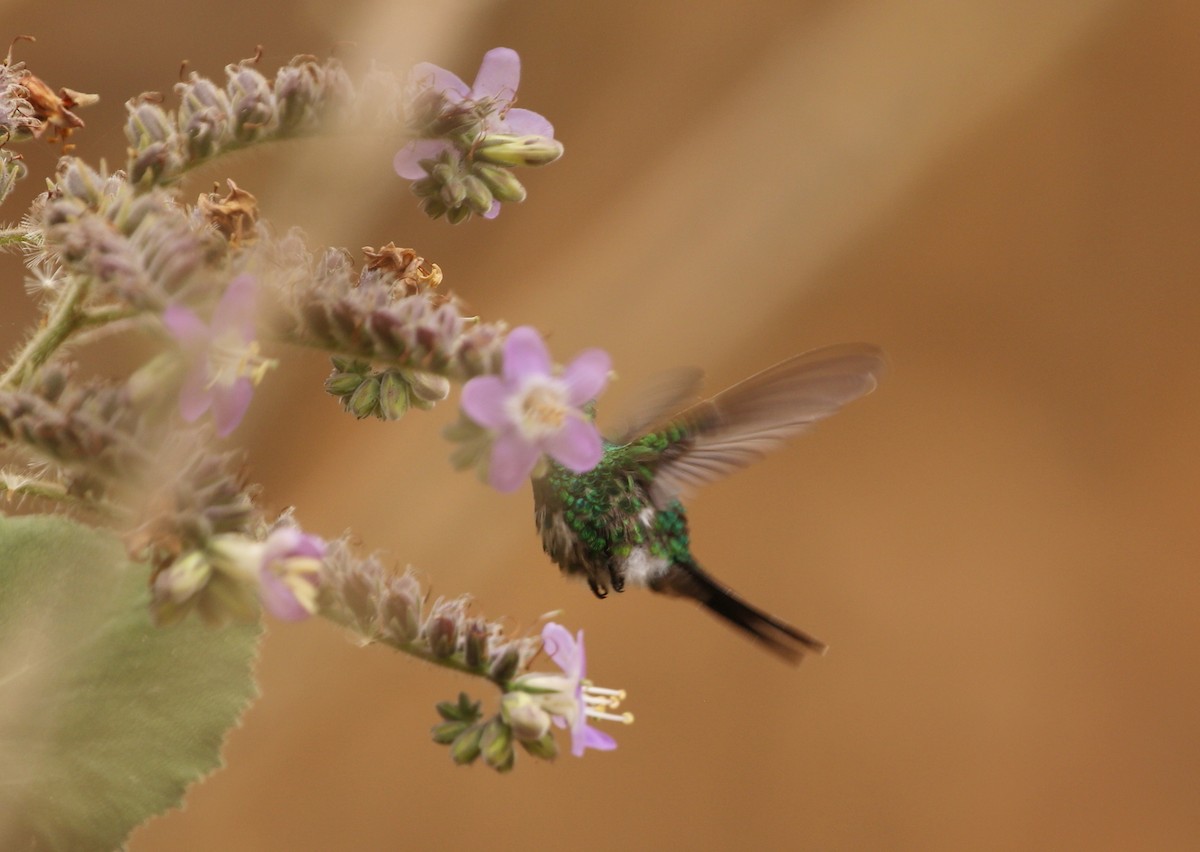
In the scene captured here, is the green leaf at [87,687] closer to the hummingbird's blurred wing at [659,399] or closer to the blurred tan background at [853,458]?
the hummingbird's blurred wing at [659,399]

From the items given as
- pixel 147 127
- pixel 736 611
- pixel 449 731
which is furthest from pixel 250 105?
pixel 736 611

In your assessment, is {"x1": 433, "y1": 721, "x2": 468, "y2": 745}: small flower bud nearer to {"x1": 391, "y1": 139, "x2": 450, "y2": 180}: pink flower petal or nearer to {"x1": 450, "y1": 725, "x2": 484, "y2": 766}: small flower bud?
{"x1": 450, "y1": 725, "x2": 484, "y2": 766}: small flower bud

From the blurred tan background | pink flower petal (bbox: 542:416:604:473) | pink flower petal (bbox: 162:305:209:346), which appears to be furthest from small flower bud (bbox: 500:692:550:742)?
the blurred tan background

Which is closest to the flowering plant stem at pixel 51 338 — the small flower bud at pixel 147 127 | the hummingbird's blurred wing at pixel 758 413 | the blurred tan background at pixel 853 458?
the small flower bud at pixel 147 127

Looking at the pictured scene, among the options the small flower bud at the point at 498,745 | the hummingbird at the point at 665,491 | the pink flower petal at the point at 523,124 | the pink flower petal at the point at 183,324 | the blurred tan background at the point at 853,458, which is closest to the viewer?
the pink flower petal at the point at 183,324

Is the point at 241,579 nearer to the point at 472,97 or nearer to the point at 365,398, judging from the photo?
the point at 365,398

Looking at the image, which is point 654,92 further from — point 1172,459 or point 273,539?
point 273,539
